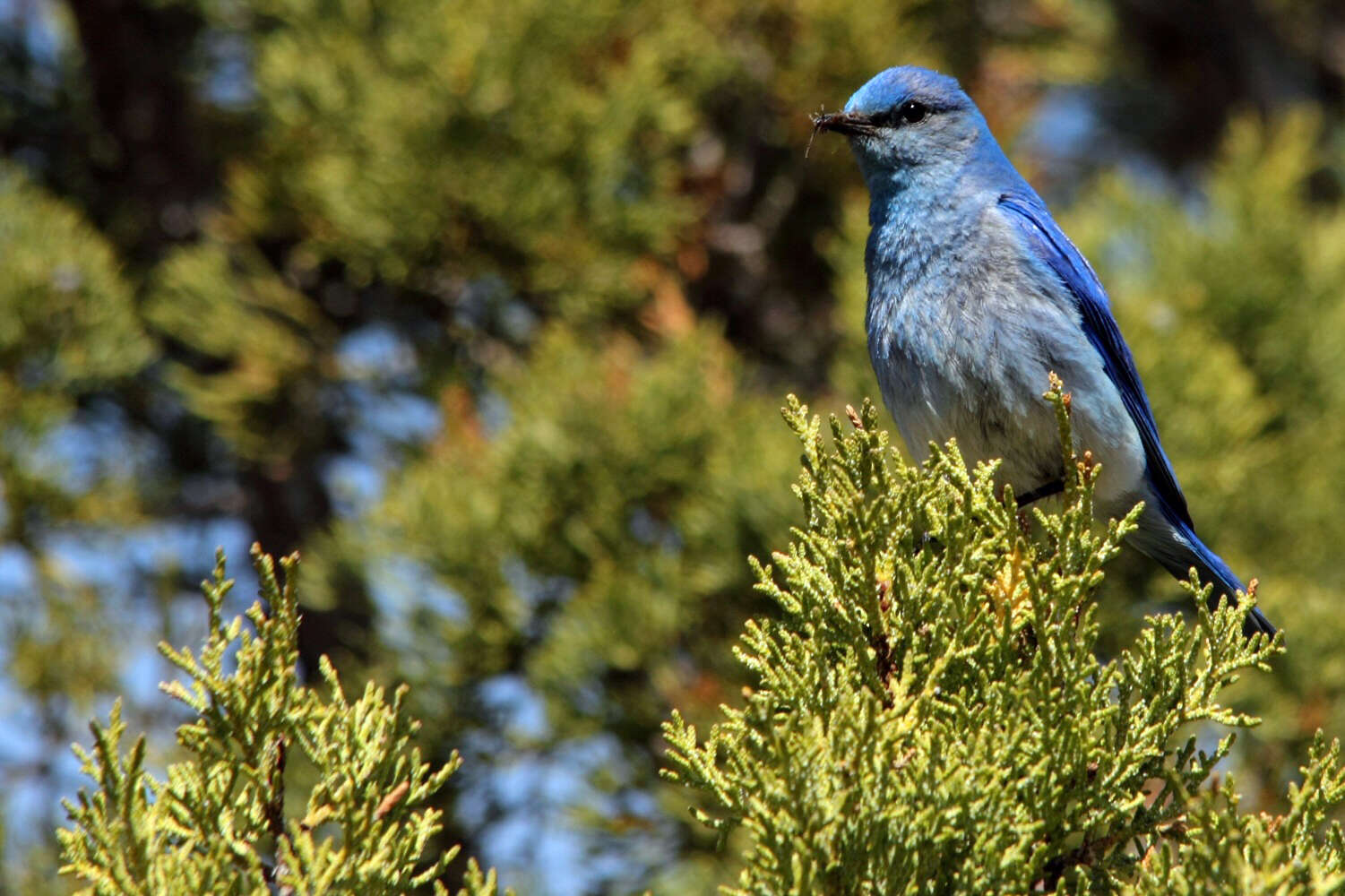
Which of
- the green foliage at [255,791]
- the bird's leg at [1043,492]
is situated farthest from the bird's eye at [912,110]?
the green foliage at [255,791]

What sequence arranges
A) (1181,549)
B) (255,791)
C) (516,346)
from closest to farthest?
1. (255,791)
2. (1181,549)
3. (516,346)

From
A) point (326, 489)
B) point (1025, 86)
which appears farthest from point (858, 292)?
point (326, 489)

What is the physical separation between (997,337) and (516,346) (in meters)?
1.67

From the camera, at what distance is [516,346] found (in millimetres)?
4023

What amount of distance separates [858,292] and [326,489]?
5.44ft

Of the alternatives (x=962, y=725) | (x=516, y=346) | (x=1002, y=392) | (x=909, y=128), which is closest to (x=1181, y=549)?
(x=1002, y=392)

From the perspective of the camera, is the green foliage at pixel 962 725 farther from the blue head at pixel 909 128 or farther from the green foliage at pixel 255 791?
the blue head at pixel 909 128

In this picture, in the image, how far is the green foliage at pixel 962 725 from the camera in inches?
61.5

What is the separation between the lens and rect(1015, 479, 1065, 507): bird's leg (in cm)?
280

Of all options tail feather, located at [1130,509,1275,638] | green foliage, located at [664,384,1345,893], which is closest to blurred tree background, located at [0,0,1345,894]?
tail feather, located at [1130,509,1275,638]

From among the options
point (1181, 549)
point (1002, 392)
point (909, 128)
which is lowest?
point (1181, 549)

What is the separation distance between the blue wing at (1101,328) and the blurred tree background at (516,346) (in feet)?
2.06

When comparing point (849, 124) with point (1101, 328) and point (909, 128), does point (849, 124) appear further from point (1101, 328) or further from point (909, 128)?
point (1101, 328)

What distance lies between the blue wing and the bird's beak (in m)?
0.37
